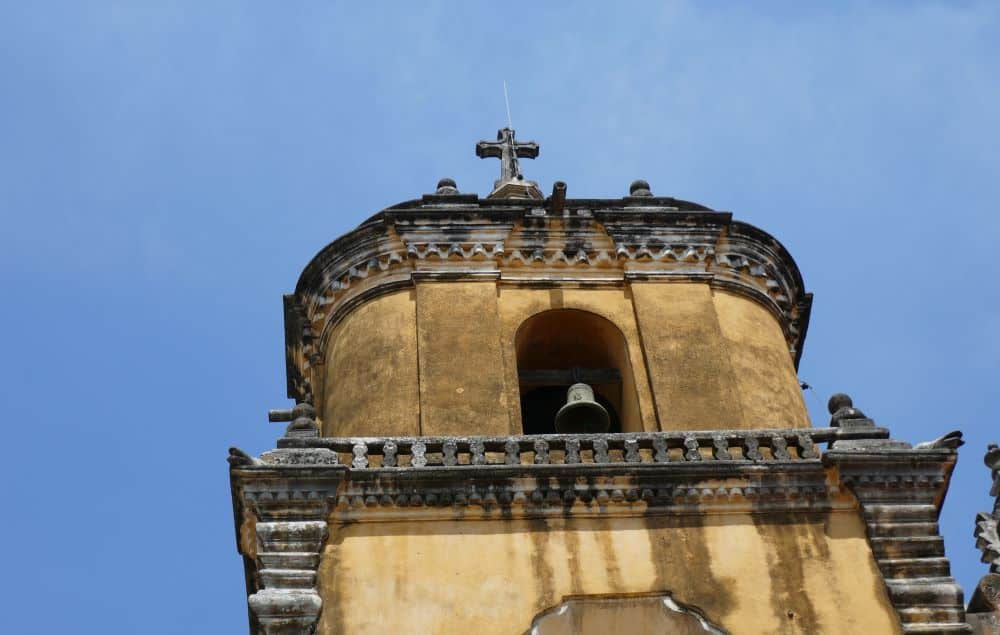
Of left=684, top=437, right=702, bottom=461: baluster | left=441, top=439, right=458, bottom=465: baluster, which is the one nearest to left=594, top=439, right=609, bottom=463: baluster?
left=684, top=437, right=702, bottom=461: baluster

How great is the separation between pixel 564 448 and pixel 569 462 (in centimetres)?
22

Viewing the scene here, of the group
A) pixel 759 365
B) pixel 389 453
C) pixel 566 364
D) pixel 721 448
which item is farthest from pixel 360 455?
pixel 759 365

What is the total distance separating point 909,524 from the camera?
14953 millimetres

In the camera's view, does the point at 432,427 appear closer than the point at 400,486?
No

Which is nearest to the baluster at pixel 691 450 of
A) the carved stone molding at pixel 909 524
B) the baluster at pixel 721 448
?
the baluster at pixel 721 448

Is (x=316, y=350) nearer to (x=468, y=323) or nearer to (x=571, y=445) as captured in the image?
(x=468, y=323)

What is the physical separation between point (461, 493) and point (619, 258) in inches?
159

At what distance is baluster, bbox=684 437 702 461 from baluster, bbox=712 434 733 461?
0.49 feet

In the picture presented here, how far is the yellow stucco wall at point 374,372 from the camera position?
16.5 meters

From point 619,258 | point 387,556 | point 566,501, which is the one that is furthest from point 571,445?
point 619,258

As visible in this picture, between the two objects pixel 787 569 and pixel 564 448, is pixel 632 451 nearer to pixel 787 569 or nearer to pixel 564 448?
pixel 564 448

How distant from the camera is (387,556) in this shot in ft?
47.9

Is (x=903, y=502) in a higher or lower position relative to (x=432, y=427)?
lower

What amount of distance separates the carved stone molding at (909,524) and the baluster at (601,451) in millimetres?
1774
